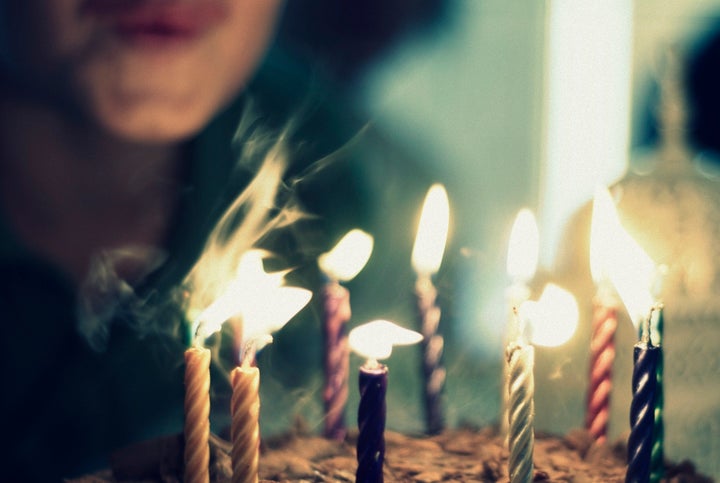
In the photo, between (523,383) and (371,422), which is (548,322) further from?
(371,422)

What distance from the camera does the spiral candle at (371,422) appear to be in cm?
82

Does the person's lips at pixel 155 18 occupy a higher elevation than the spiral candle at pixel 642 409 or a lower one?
higher

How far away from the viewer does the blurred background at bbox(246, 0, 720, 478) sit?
170 cm

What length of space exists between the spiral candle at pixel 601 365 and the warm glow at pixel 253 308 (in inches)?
19.2

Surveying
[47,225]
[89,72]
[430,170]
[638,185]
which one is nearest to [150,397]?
[47,225]

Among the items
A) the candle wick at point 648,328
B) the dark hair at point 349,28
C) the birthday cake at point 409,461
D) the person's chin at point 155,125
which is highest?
the dark hair at point 349,28

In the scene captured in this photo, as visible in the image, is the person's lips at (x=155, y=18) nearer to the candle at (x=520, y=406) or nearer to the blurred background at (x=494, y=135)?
the blurred background at (x=494, y=135)

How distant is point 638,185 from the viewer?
5.01 ft

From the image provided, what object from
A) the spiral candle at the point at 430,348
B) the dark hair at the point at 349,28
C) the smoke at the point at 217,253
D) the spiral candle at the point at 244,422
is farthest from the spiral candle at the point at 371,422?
the dark hair at the point at 349,28

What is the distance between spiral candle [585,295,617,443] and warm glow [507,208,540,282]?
0.44ft

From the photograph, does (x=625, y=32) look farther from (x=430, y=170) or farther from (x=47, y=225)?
(x=47, y=225)

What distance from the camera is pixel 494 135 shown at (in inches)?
70.7

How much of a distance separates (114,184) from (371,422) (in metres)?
1.04

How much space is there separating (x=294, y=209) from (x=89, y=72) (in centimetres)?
54
